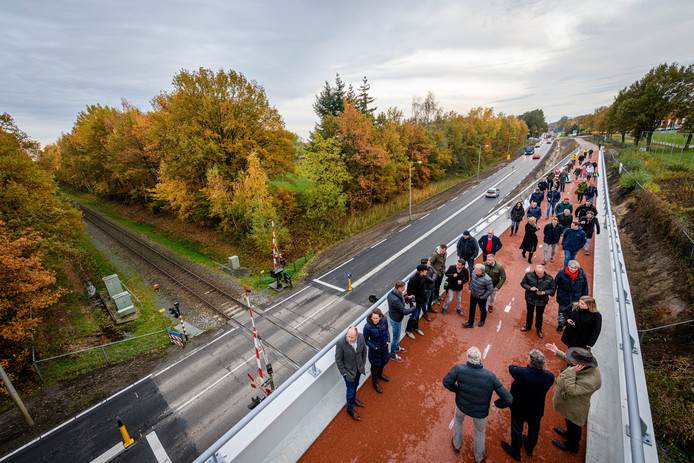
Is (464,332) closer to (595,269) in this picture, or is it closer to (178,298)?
(595,269)

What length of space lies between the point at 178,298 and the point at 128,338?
11.6ft

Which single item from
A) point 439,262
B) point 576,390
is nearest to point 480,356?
point 576,390

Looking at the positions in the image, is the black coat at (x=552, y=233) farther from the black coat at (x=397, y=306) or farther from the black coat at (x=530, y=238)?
the black coat at (x=397, y=306)

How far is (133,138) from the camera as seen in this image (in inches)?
1211

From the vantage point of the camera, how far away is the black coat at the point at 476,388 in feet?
12.7

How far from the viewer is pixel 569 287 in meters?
6.52

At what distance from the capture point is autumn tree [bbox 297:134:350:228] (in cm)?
2686

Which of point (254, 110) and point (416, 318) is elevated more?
point (254, 110)

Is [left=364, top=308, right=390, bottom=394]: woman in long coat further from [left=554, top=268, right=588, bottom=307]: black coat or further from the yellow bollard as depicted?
the yellow bollard

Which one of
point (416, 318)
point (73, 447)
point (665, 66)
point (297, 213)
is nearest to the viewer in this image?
point (416, 318)

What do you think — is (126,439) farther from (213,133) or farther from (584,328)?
(213,133)

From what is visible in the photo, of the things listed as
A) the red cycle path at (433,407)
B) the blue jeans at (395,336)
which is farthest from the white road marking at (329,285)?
the blue jeans at (395,336)

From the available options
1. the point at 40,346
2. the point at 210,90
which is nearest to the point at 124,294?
the point at 40,346

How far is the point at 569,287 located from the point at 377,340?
185 inches
